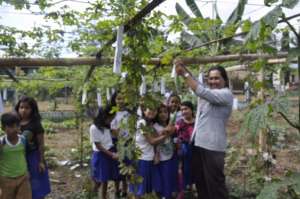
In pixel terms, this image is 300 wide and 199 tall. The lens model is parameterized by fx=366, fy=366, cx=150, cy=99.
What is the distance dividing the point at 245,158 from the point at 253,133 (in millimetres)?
6488

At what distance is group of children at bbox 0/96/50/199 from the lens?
11.9 feet

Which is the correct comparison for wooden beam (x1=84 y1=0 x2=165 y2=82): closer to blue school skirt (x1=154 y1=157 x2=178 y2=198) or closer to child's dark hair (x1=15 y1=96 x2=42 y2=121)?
child's dark hair (x1=15 y1=96 x2=42 y2=121)

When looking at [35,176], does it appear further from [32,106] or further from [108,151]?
[108,151]

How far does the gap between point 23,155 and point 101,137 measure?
1172 mm

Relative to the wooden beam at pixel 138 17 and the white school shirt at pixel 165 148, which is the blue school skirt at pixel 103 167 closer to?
the white school shirt at pixel 165 148

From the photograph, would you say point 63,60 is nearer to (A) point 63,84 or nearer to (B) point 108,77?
(B) point 108,77

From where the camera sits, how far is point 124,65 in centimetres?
287

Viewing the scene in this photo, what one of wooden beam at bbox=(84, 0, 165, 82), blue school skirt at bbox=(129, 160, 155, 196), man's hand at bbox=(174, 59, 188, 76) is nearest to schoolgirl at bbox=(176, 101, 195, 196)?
blue school skirt at bbox=(129, 160, 155, 196)

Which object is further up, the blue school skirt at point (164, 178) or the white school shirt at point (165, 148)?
the white school shirt at point (165, 148)

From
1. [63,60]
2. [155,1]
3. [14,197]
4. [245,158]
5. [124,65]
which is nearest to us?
[155,1]

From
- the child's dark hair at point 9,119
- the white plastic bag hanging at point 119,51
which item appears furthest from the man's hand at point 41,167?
the white plastic bag hanging at point 119,51

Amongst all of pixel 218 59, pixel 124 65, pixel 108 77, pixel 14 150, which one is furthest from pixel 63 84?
pixel 124 65

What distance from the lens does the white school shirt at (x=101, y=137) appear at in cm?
463

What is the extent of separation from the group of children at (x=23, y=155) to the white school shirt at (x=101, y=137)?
824mm
